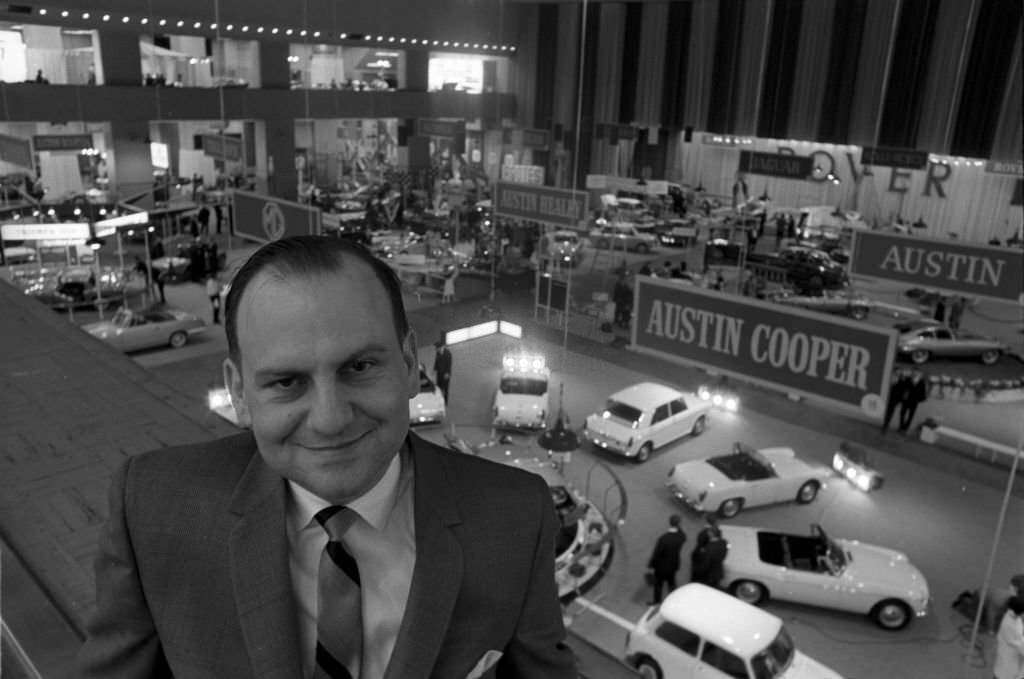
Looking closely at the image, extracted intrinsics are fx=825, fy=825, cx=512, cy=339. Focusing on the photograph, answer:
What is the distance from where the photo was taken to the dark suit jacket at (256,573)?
1.26 m

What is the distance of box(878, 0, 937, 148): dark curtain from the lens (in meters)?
23.9

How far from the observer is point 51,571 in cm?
302

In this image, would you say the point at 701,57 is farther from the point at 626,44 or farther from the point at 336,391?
the point at 336,391

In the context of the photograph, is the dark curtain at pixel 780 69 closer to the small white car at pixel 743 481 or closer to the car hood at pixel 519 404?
the car hood at pixel 519 404

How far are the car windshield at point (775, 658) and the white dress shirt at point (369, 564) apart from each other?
19.1 feet

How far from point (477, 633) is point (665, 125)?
30219 millimetres

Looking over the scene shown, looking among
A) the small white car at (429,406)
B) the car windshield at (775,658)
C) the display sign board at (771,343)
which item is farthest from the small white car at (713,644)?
the small white car at (429,406)

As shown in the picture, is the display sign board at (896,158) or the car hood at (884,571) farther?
the display sign board at (896,158)

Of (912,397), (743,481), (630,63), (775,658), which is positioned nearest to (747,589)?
(775,658)

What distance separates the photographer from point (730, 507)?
9727 millimetres

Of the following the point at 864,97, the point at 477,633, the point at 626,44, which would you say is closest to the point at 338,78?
the point at 626,44

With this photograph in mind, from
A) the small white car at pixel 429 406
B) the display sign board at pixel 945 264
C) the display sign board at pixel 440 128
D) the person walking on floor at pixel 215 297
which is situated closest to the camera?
the display sign board at pixel 945 264

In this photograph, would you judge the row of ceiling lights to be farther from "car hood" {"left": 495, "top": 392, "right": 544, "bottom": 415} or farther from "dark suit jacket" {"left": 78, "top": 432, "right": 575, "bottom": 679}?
"dark suit jacket" {"left": 78, "top": 432, "right": 575, "bottom": 679}

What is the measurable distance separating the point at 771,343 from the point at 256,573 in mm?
4277
